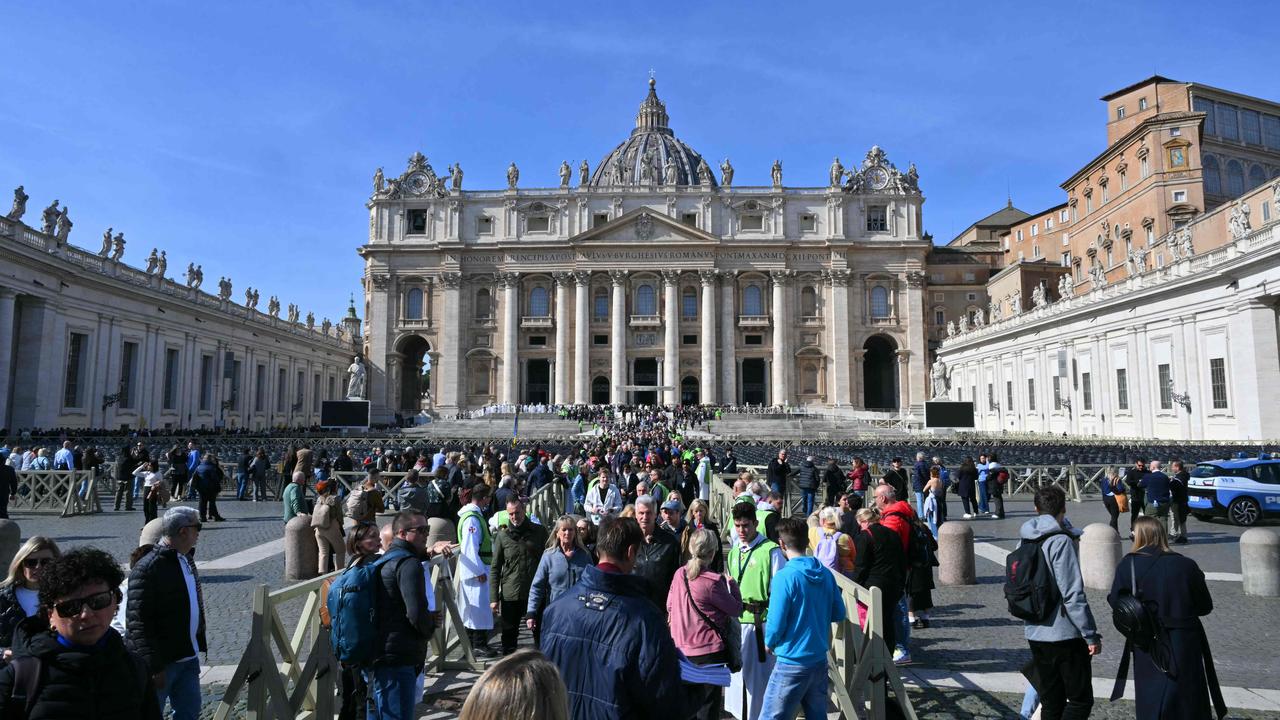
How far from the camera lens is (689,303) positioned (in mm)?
62344

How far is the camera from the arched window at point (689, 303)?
204 ft

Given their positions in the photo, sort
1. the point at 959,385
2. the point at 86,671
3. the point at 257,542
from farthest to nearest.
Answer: the point at 959,385, the point at 257,542, the point at 86,671

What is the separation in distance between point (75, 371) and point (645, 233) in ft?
131

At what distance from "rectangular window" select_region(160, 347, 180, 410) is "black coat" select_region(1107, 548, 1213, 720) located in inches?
1679

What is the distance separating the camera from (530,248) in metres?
61.6

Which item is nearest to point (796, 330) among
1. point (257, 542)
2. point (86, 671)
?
point (257, 542)

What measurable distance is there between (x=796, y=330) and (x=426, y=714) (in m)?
58.7

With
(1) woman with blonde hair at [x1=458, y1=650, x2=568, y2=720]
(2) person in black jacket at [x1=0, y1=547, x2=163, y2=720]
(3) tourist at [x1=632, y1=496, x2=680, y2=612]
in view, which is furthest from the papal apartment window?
(1) woman with blonde hair at [x1=458, y1=650, x2=568, y2=720]

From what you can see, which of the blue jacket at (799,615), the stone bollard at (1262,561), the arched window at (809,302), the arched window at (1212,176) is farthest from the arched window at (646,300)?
the blue jacket at (799,615)

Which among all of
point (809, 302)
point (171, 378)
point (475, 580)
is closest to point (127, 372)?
point (171, 378)

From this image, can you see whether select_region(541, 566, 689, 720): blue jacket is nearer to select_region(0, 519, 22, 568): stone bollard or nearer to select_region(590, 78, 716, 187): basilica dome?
select_region(0, 519, 22, 568): stone bollard

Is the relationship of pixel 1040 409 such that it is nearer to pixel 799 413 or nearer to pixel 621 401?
pixel 799 413

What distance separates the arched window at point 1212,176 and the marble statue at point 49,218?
59.2m

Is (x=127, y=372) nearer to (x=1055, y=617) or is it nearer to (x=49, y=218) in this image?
(x=49, y=218)
